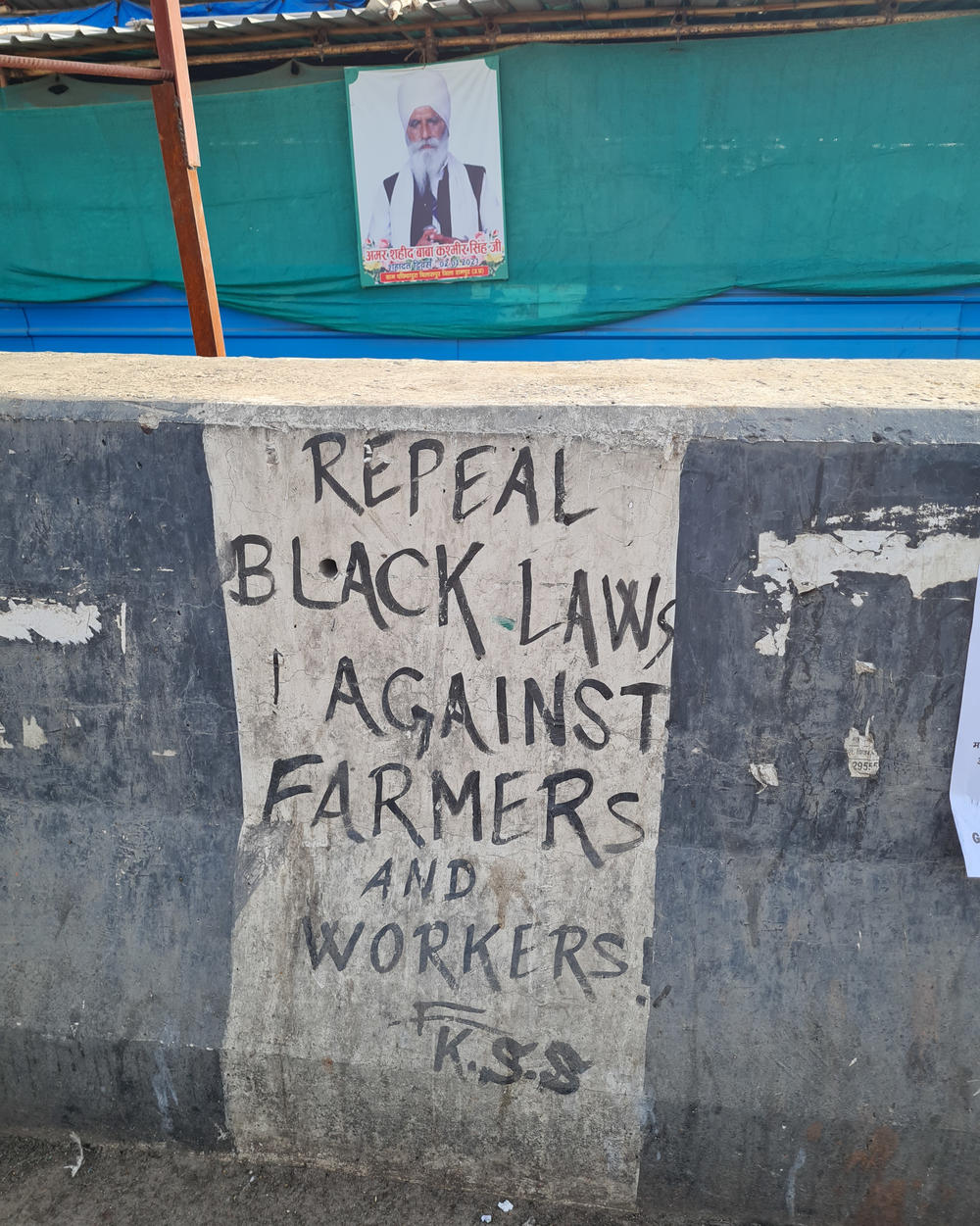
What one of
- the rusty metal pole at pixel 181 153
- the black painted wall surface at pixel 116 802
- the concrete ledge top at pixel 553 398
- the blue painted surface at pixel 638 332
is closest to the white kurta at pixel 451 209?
the blue painted surface at pixel 638 332

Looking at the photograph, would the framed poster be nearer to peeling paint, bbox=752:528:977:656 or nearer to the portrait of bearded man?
the portrait of bearded man

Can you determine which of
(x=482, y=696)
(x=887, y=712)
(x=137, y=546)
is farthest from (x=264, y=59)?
(x=887, y=712)

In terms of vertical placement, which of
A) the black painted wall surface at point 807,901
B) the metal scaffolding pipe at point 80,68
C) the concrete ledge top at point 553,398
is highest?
the metal scaffolding pipe at point 80,68

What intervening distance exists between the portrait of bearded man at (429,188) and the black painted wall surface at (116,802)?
16.6 feet

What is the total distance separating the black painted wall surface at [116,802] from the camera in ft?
6.70

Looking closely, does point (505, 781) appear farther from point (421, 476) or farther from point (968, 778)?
point (968, 778)

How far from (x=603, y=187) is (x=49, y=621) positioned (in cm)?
538

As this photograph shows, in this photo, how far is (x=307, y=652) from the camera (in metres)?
2.04

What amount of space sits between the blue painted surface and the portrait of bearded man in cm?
78

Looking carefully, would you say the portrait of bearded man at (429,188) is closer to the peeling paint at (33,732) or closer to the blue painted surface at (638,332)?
the blue painted surface at (638,332)

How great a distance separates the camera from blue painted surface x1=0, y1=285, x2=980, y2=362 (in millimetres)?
6227

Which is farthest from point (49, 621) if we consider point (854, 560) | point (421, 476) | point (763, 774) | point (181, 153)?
point (181, 153)

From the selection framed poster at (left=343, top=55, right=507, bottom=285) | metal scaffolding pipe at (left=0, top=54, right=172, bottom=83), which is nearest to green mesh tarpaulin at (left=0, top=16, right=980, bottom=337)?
framed poster at (left=343, top=55, right=507, bottom=285)

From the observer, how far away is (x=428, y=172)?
6.30 meters
